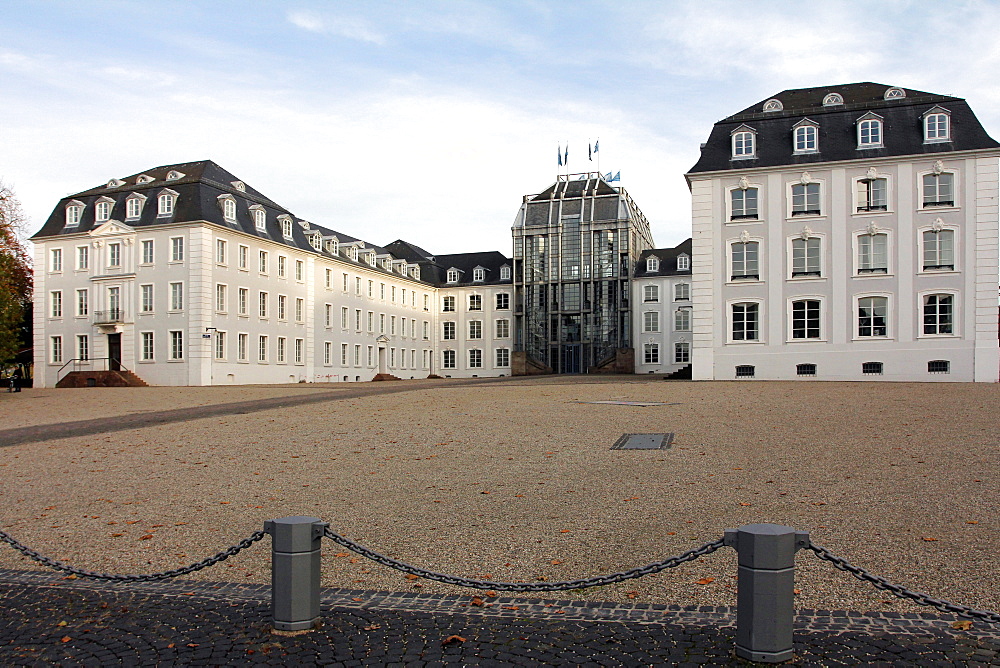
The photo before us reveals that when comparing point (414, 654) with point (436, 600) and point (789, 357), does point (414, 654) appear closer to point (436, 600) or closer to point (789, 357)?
point (436, 600)

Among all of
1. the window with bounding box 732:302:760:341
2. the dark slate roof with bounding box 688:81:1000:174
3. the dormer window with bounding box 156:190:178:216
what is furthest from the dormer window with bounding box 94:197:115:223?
the window with bounding box 732:302:760:341

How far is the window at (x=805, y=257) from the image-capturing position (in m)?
35.7

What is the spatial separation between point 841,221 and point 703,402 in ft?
62.4

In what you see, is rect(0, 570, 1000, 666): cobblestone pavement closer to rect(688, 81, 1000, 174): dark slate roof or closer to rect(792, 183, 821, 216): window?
rect(792, 183, 821, 216): window

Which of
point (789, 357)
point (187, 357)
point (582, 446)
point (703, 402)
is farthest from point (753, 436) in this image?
point (187, 357)

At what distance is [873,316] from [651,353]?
3124 cm

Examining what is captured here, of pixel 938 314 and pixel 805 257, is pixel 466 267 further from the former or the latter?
pixel 938 314

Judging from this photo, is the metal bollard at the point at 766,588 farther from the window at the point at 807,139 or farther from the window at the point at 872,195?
the window at the point at 807,139

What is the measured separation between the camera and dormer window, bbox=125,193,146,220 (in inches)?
1902

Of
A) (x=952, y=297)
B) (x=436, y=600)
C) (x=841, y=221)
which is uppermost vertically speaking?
(x=841, y=221)

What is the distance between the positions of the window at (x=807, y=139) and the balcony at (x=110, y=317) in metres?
37.4

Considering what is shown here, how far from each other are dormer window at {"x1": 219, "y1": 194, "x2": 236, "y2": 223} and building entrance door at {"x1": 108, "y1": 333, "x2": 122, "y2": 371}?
929 centimetres

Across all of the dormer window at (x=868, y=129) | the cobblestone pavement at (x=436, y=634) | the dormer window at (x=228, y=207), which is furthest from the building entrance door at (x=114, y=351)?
the cobblestone pavement at (x=436, y=634)

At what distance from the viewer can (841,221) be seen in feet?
116
